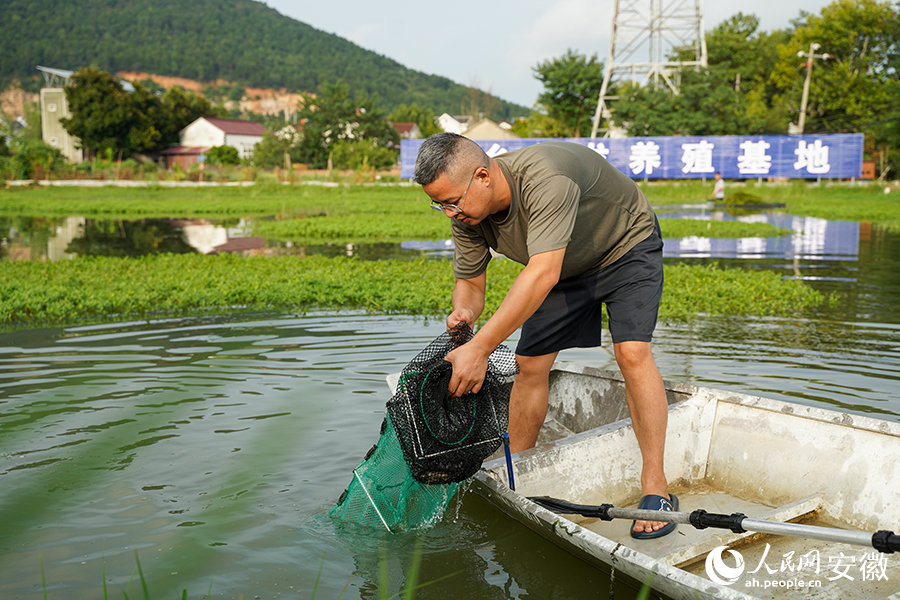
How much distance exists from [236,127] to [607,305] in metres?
88.0

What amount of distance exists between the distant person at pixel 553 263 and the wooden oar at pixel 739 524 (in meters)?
0.31

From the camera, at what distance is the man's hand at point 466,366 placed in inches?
123

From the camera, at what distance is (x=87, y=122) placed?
65.1m

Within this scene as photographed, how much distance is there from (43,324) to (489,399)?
259 inches

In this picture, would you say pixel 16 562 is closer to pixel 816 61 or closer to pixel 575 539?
pixel 575 539

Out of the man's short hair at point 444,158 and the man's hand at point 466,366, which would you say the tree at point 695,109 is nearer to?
the man's short hair at point 444,158

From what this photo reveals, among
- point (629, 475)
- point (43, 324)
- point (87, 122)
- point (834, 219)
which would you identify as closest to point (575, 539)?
point (629, 475)

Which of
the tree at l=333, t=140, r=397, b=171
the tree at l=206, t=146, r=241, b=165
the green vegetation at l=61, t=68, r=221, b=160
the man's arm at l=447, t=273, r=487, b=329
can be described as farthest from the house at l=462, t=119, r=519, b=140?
the man's arm at l=447, t=273, r=487, b=329

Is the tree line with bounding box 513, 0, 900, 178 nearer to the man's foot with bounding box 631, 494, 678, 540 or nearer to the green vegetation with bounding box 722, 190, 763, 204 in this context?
the green vegetation with bounding box 722, 190, 763, 204

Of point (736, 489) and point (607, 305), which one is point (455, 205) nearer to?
point (607, 305)

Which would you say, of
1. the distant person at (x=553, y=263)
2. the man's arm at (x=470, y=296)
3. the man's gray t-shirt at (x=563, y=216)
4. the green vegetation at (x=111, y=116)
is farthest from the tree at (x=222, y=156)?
the man's gray t-shirt at (x=563, y=216)

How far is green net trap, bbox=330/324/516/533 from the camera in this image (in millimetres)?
3271

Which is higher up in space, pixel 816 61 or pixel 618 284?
pixel 816 61

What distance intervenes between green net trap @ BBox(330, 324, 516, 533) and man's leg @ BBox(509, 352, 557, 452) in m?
0.24
